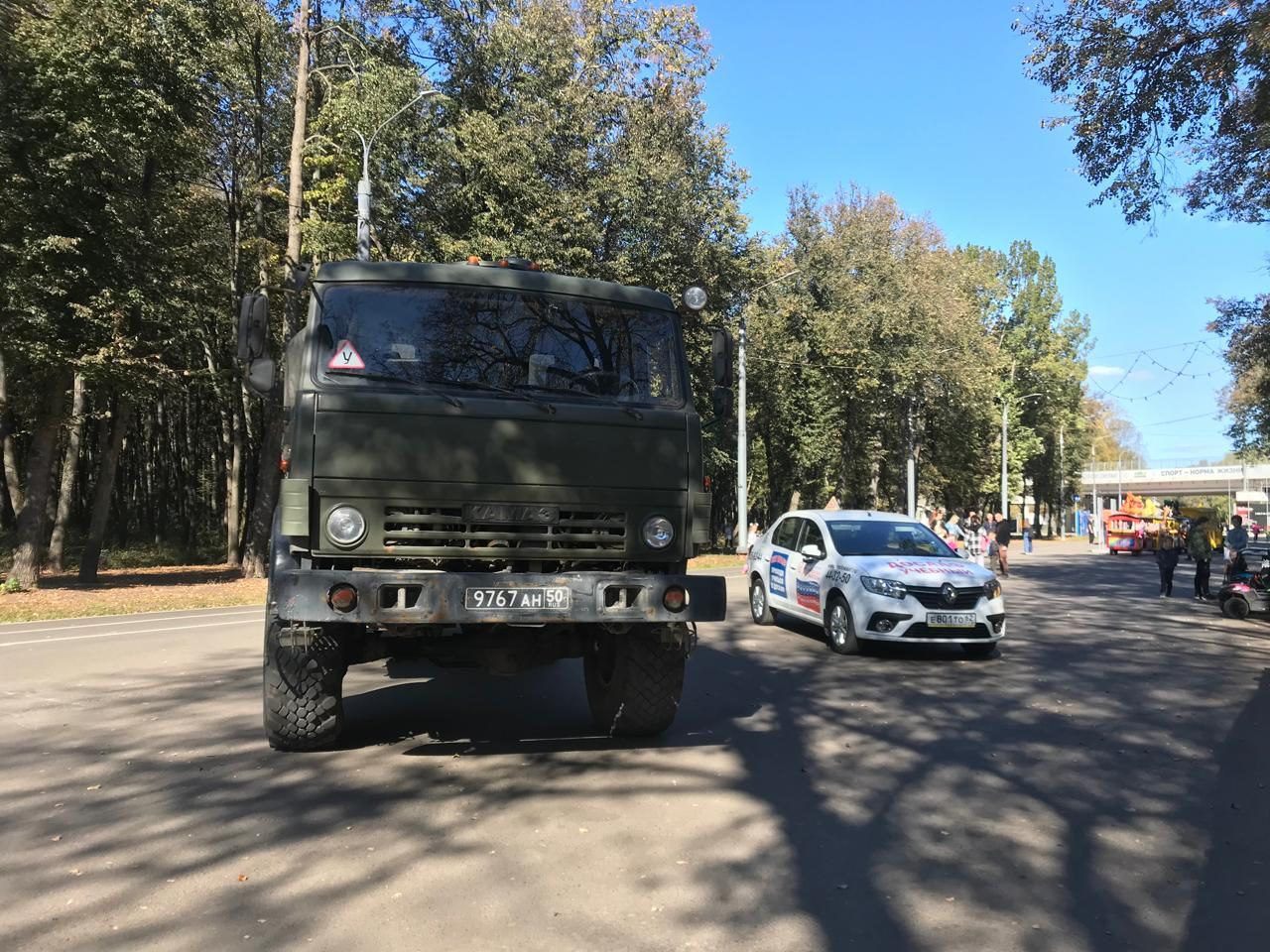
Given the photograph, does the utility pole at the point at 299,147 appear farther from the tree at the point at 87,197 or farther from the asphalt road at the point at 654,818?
the asphalt road at the point at 654,818

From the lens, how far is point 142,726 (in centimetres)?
684

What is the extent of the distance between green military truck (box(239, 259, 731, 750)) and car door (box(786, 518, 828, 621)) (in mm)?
5099

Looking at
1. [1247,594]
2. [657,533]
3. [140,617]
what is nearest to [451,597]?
[657,533]

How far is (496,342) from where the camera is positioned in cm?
554

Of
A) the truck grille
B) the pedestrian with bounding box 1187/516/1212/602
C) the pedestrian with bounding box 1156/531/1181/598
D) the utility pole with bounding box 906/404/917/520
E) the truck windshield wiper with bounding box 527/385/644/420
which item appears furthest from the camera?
the utility pole with bounding box 906/404/917/520

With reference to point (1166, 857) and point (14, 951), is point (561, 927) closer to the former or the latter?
point (14, 951)

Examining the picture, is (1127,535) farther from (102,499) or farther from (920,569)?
(102,499)

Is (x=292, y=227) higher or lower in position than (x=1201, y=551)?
higher

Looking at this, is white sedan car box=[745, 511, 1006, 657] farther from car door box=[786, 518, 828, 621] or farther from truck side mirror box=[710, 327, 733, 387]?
truck side mirror box=[710, 327, 733, 387]

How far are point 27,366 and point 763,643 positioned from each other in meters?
15.4

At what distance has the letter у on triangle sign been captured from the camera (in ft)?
17.2

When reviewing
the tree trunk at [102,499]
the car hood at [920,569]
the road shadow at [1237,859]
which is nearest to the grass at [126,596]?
the tree trunk at [102,499]

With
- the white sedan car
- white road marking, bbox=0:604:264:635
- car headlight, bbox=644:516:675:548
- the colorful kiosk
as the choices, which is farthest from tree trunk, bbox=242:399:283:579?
the colorful kiosk

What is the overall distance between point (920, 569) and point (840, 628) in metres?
1.11
